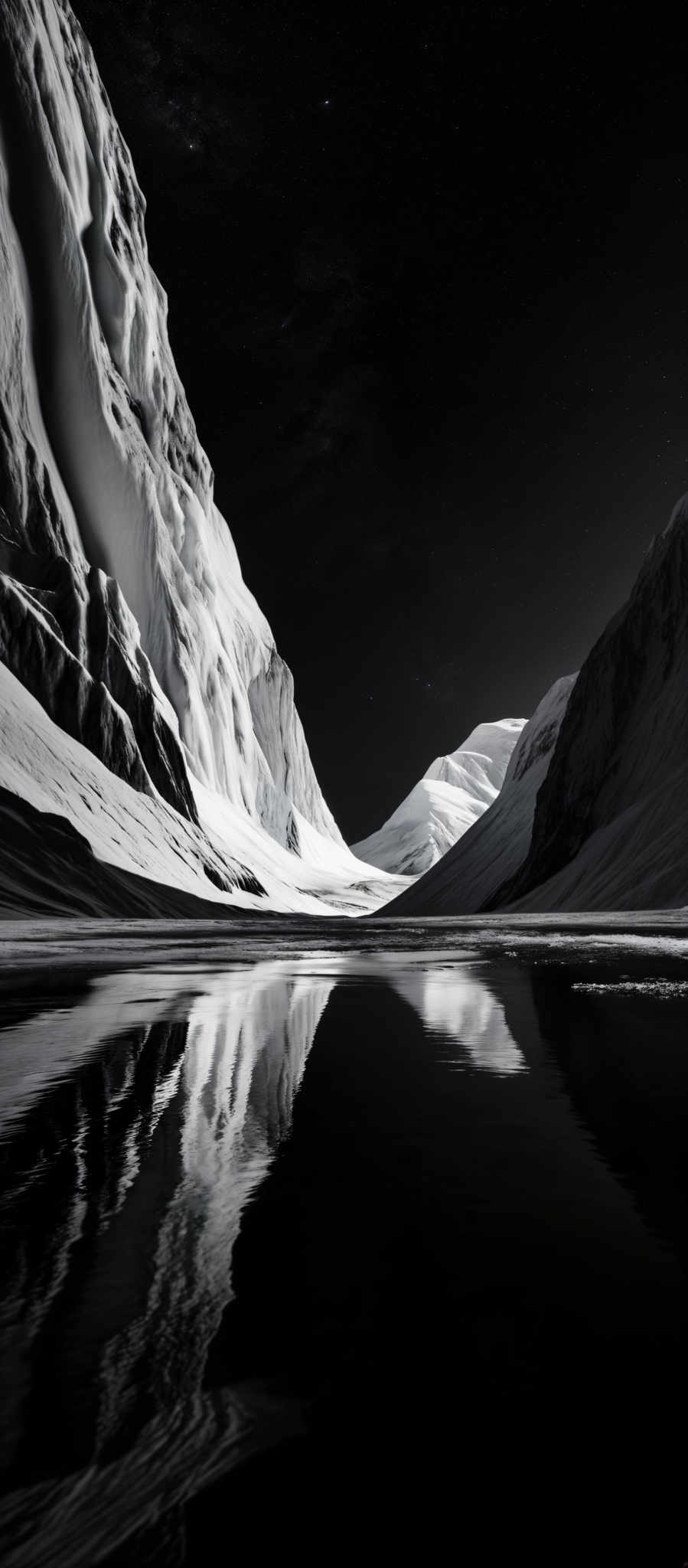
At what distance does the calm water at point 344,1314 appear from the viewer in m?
1.19

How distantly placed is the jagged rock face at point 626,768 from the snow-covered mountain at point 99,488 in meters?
23.5

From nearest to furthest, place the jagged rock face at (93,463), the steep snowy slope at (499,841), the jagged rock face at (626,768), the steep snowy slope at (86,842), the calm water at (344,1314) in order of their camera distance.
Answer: the calm water at (344,1314), the steep snowy slope at (86,842), the jagged rock face at (626,768), the jagged rock face at (93,463), the steep snowy slope at (499,841)

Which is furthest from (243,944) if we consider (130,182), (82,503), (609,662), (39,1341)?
(130,182)

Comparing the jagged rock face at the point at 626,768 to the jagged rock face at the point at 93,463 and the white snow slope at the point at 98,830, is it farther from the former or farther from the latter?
the jagged rock face at the point at 93,463

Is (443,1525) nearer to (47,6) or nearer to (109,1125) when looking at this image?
(109,1125)

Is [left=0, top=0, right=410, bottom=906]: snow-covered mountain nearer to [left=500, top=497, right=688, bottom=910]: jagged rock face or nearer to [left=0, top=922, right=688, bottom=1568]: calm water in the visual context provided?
[left=500, top=497, right=688, bottom=910]: jagged rock face

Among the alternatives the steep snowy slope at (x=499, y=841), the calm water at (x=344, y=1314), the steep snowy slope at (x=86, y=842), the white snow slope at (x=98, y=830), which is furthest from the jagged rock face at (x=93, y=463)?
the calm water at (x=344, y=1314)

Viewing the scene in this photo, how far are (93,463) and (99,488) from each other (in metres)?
2.06

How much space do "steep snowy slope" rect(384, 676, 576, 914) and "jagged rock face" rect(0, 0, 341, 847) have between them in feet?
75.6

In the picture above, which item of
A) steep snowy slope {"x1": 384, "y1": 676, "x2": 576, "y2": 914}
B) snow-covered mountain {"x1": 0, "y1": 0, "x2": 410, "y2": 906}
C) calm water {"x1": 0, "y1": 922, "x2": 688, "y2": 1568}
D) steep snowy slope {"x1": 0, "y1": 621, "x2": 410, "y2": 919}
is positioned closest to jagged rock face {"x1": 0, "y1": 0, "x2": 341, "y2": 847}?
snow-covered mountain {"x1": 0, "y1": 0, "x2": 410, "y2": 906}

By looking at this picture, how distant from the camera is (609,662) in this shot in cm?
5628

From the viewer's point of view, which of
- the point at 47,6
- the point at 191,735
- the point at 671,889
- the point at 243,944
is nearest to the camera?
the point at 243,944

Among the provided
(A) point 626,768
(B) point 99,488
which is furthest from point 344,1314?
(B) point 99,488

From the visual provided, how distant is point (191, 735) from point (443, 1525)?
82.1 metres
